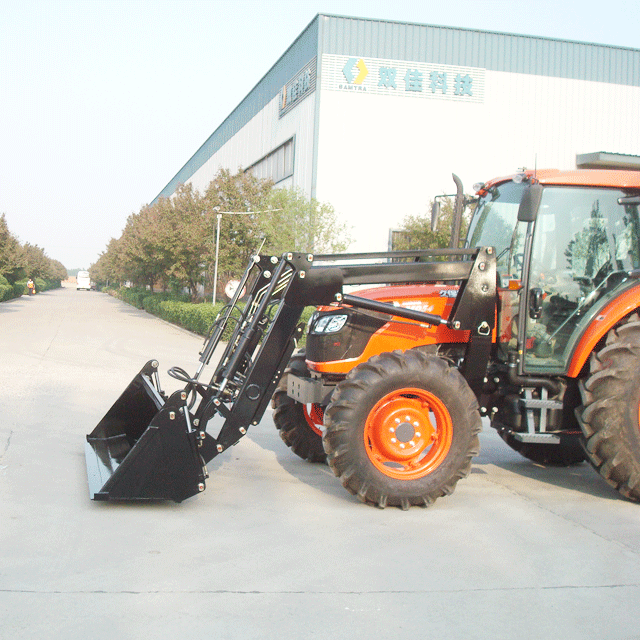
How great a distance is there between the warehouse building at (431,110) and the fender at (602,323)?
2408 centimetres

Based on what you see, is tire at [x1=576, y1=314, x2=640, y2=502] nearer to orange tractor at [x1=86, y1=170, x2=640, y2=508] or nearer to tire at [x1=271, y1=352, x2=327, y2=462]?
orange tractor at [x1=86, y1=170, x2=640, y2=508]

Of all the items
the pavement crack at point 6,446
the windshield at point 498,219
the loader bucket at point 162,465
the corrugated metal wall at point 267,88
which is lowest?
the pavement crack at point 6,446

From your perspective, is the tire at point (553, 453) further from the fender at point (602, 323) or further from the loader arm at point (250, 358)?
the loader arm at point (250, 358)

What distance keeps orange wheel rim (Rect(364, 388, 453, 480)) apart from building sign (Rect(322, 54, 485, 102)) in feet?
84.4

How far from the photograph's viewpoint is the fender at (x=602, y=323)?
19.6 feet

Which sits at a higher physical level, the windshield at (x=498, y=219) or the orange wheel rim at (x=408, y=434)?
the windshield at (x=498, y=219)

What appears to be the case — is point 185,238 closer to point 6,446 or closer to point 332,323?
point 6,446

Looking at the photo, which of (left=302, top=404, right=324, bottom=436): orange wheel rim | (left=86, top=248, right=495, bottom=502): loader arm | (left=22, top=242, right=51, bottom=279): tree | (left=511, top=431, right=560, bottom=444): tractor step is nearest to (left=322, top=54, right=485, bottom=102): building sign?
(left=302, top=404, right=324, bottom=436): orange wheel rim

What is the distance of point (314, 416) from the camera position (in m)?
7.10

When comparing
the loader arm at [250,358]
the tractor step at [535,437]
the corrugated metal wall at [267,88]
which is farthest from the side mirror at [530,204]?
the corrugated metal wall at [267,88]

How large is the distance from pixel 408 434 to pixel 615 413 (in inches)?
62.6

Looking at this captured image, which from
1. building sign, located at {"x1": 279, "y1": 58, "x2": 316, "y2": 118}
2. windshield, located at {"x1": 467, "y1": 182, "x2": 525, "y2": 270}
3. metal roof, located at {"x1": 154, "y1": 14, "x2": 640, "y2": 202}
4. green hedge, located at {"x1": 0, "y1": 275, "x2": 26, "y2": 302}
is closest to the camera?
windshield, located at {"x1": 467, "y1": 182, "x2": 525, "y2": 270}

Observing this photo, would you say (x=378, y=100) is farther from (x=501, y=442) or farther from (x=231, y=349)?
(x=231, y=349)

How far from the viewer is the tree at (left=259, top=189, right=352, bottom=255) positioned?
2684 centimetres
